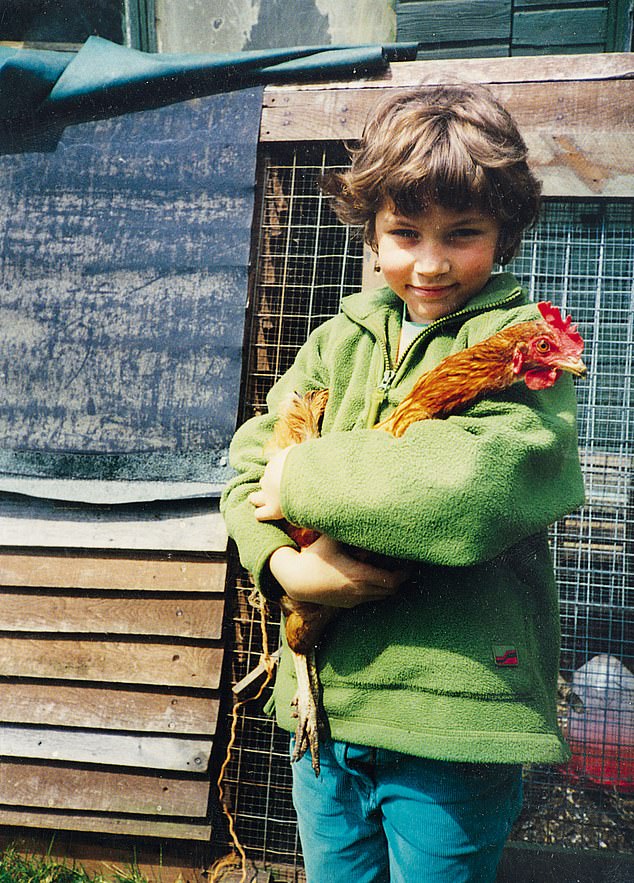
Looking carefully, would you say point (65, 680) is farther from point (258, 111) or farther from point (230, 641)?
point (258, 111)

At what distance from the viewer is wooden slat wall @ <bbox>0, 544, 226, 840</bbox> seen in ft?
7.15

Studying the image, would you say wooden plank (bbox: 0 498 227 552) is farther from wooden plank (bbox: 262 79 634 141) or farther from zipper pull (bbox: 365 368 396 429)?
wooden plank (bbox: 262 79 634 141)

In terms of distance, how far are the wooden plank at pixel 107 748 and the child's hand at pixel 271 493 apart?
121cm

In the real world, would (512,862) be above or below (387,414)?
below

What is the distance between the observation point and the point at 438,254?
1240mm

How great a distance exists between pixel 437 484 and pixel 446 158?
566 millimetres

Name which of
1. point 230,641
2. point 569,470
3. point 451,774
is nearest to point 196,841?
point 230,641

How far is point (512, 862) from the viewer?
7.29 feet

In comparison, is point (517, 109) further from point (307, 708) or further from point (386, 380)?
point (307, 708)

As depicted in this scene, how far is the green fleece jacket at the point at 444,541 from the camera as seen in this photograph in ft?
3.50

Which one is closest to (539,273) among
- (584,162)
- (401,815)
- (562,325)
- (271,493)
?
(584,162)

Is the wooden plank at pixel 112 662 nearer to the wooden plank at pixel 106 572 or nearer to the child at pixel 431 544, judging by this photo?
the wooden plank at pixel 106 572

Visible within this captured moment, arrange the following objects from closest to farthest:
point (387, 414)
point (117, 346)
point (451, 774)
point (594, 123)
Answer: point (451, 774)
point (387, 414)
point (594, 123)
point (117, 346)

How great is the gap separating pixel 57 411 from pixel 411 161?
1.43m
